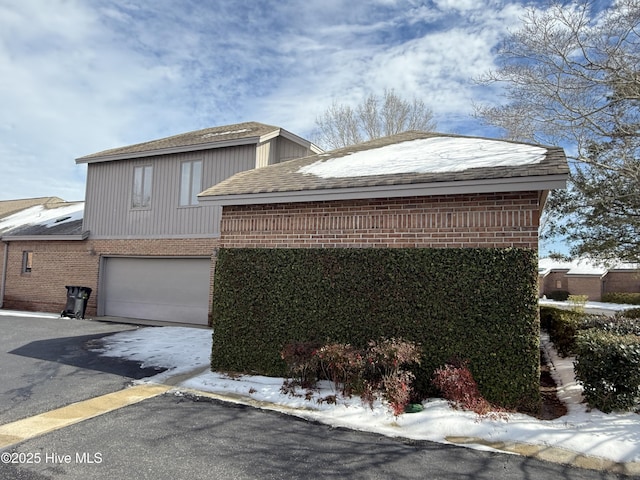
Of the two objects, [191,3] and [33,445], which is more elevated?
[191,3]

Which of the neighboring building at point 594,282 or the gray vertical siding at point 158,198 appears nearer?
the gray vertical siding at point 158,198

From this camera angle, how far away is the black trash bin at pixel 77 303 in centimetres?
1516

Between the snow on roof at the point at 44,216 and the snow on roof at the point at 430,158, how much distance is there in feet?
50.3

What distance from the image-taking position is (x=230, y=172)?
13.8 meters

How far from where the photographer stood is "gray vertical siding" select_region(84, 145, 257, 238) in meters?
13.9

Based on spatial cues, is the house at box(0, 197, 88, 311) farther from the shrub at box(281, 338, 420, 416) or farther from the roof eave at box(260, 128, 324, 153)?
the shrub at box(281, 338, 420, 416)

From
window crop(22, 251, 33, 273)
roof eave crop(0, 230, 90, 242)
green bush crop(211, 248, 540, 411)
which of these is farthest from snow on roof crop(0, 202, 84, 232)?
green bush crop(211, 248, 540, 411)

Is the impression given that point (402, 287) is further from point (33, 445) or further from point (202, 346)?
point (202, 346)

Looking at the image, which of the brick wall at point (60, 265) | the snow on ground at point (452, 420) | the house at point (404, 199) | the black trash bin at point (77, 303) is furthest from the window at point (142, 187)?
the snow on ground at point (452, 420)

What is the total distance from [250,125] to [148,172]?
398 cm

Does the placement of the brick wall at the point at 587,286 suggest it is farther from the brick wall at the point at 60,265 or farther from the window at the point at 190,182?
the brick wall at the point at 60,265

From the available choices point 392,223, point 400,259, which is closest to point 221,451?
point 400,259

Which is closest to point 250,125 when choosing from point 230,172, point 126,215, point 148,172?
point 230,172

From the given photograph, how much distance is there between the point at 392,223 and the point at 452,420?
9.18 feet
